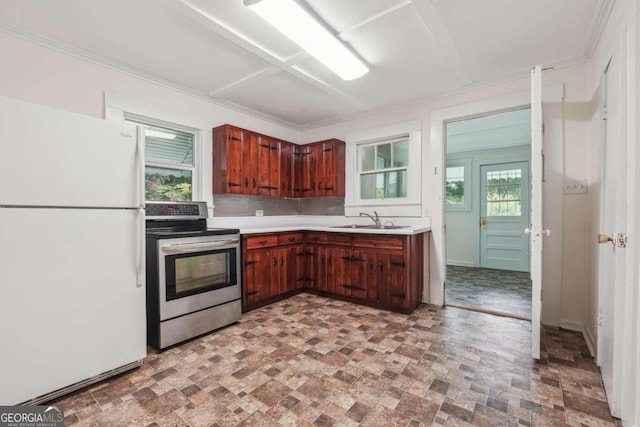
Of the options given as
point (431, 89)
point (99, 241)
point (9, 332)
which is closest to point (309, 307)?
point (99, 241)

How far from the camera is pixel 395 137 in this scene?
391 cm

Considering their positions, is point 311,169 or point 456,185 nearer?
point 311,169

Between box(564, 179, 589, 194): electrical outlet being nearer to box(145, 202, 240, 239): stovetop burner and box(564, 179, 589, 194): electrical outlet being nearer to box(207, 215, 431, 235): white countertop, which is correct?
box(207, 215, 431, 235): white countertop

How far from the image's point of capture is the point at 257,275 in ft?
11.1

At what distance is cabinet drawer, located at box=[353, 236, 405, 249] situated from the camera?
317 cm

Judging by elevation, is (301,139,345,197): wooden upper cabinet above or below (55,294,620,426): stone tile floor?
above

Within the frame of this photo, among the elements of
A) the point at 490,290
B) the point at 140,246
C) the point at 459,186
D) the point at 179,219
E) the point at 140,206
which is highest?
the point at 459,186

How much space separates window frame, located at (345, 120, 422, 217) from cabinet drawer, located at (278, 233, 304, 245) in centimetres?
84

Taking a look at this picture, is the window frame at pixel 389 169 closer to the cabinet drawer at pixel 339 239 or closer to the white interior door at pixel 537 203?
the cabinet drawer at pixel 339 239

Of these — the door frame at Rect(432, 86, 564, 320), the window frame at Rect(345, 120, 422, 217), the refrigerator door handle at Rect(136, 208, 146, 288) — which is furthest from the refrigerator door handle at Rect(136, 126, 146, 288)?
the door frame at Rect(432, 86, 564, 320)

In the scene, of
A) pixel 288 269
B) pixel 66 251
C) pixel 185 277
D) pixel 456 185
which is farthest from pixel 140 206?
pixel 456 185

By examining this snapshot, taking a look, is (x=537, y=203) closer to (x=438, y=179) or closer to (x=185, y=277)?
(x=438, y=179)

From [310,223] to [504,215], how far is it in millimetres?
4012

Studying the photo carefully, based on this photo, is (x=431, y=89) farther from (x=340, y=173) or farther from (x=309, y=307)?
(x=309, y=307)
